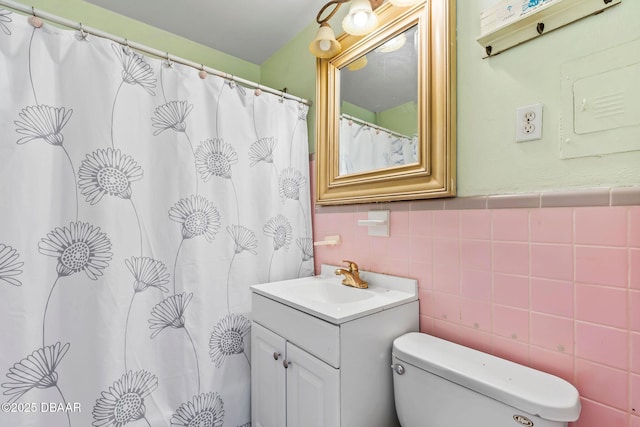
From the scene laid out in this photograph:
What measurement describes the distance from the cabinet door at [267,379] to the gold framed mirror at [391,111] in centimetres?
72

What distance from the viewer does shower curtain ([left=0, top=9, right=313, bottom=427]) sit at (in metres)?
0.93

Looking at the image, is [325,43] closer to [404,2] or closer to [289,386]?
[404,2]

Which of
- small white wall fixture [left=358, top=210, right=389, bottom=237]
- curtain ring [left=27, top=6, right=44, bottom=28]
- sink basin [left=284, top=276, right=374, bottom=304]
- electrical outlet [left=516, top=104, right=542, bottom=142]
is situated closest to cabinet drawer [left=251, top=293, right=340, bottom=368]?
sink basin [left=284, top=276, right=374, bottom=304]

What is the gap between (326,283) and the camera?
1.36 metres

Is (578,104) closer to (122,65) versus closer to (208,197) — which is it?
(208,197)

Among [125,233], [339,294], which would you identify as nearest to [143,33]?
[125,233]

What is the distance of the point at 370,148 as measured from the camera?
133 cm

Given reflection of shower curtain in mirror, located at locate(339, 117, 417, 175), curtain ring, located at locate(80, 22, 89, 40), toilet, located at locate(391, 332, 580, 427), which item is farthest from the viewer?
reflection of shower curtain in mirror, located at locate(339, 117, 417, 175)

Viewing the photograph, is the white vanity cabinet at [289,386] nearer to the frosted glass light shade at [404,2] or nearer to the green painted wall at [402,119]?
the green painted wall at [402,119]

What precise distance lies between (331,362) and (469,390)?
39cm

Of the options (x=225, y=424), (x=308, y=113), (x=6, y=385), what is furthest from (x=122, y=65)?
(x=225, y=424)

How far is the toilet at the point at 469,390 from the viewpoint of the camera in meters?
0.64

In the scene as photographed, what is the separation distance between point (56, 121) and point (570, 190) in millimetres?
1641

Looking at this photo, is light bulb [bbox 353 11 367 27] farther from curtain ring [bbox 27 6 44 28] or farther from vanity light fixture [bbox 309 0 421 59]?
curtain ring [bbox 27 6 44 28]
